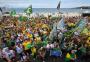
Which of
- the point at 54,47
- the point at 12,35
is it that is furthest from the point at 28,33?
the point at 54,47

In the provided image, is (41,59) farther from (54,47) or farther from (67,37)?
(67,37)

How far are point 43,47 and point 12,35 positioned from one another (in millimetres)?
4624

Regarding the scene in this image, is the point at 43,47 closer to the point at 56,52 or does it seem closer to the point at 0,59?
the point at 56,52

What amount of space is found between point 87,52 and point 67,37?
2399mm

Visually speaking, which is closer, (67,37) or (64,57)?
(64,57)

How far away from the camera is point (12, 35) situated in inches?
1003

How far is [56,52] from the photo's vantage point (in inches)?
822

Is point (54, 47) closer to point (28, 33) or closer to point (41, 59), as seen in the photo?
point (41, 59)

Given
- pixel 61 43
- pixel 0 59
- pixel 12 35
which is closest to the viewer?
pixel 0 59

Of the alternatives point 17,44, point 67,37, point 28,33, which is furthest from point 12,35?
point 67,37

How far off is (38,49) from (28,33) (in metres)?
4.38

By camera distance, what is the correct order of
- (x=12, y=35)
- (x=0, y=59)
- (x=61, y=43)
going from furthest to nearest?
(x=12, y=35), (x=61, y=43), (x=0, y=59)

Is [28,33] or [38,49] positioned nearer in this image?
[38,49]

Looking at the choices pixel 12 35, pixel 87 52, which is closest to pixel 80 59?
pixel 87 52
